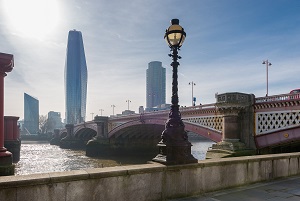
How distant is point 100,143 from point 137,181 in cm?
5043

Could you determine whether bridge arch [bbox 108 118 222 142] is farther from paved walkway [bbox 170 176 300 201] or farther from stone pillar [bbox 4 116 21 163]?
paved walkway [bbox 170 176 300 201]

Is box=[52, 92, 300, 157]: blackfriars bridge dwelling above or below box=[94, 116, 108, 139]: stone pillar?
above

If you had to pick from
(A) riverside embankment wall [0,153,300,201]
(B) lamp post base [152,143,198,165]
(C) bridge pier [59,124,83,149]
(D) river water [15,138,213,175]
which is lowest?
(C) bridge pier [59,124,83,149]

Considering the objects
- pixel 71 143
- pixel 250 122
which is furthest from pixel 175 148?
pixel 71 143

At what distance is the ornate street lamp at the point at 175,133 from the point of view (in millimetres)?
6250

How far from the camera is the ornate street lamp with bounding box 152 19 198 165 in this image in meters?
6.25

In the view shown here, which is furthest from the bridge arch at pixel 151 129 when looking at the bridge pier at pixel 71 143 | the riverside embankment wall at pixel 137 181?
the bridge pier at pixel 71 143

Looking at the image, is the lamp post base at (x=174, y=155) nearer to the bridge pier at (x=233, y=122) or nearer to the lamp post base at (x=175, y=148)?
the lamp post base at (x=175, y=148)

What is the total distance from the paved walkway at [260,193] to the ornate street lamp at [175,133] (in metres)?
0.95

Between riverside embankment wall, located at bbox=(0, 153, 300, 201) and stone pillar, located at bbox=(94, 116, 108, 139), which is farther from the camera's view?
stone pillar, located at bbox=(94, 116, 108, 139)

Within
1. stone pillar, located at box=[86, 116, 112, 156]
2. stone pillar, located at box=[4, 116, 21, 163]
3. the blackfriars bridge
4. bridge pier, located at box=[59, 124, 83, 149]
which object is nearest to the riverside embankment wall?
the blackfriars bridge

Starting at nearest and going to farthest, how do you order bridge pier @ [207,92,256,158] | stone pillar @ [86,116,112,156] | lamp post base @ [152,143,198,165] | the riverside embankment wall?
the riverside embankment wall, lamp post base @ [152,143,198,165], bridge pier @ [207,92,256,158], stone pillar @ [86,116,112,156]

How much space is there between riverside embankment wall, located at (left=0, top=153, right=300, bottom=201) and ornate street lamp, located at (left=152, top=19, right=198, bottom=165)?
0.27 metres

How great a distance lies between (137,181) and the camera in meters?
5.44
